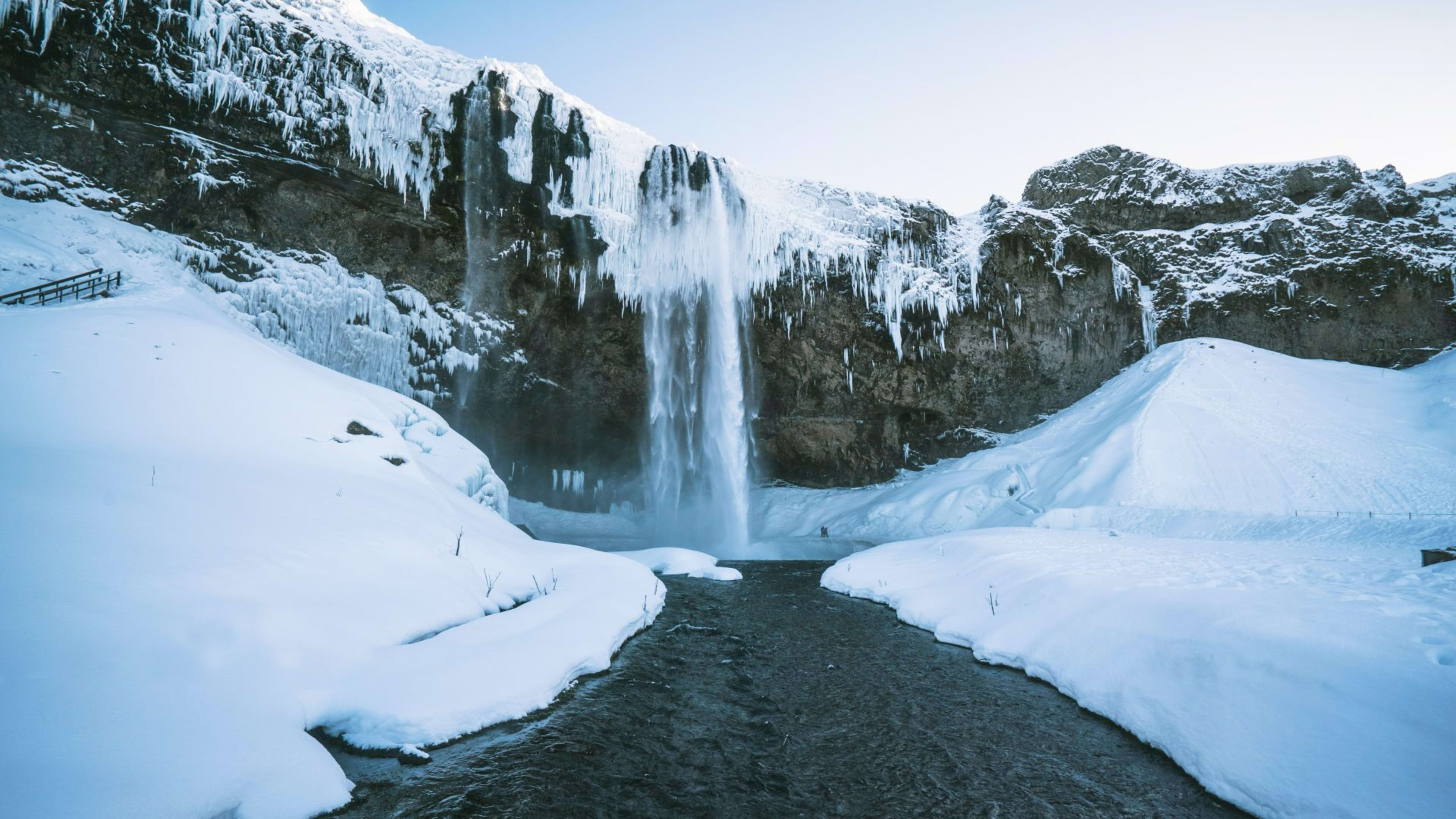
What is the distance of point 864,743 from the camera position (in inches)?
232

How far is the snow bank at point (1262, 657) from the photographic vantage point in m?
4.09

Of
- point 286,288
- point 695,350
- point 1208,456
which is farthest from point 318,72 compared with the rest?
point 1208,456

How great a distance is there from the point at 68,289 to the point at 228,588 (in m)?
16.4

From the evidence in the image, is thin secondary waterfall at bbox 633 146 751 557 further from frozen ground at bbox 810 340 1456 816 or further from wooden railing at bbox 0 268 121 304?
wooden railing at bbox 0 268 121 304

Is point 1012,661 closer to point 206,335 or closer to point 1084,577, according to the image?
point 1084,577

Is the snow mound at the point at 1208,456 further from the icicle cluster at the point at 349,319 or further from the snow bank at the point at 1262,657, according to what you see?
the icicle cluster at the point at 349,319

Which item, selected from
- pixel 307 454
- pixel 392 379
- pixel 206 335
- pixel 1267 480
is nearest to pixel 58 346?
pixel 206 335

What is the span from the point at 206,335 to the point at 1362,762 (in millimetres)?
17690

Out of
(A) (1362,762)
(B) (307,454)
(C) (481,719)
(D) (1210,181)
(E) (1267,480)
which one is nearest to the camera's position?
(A) (1362,762)

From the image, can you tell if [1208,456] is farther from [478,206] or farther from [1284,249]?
[478,206]

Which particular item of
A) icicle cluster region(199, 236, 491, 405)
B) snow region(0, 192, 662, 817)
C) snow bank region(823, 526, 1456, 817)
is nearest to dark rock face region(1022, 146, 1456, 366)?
snow bank region(823, 526, 1456, 817)

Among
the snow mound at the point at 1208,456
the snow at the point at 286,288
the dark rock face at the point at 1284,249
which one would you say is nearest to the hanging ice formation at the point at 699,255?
the snow at the point at 286,288

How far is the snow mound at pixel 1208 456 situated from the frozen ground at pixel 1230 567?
0.09 meters

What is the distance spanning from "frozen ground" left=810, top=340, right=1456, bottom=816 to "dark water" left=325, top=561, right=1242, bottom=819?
606 millimetres
